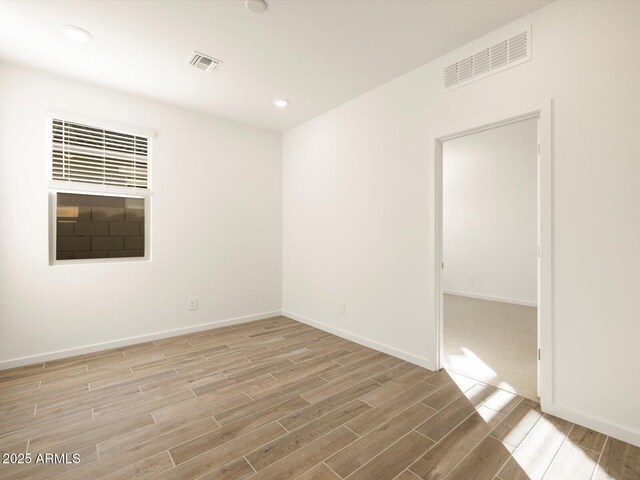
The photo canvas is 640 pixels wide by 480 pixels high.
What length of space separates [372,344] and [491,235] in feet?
13.0

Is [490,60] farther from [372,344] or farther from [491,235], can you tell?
[491,235]

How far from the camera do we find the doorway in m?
4.40

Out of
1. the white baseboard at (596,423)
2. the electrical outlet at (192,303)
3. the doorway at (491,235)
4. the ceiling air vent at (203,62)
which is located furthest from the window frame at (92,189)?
the white baseboard at (596,423)

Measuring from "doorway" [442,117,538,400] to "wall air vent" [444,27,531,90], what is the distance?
1.65 metres

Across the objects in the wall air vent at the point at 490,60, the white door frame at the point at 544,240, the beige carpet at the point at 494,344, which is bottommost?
the beige carpet at the point at 494,344

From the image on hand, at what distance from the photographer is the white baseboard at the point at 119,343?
283cm

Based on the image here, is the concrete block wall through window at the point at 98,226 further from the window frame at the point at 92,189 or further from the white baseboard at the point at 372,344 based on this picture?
the white baseboard at the point at 372,344

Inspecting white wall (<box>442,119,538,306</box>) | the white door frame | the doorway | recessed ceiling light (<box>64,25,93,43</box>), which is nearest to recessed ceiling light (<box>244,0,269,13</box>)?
recessed ceiling light (<box>64,25,93,43</box>)

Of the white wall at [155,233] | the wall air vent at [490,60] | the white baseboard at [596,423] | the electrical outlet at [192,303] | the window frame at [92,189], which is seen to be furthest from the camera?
the electrical outlet at [192,303]

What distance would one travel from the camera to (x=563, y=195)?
6.59ft

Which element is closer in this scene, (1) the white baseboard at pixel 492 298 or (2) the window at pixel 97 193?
(2) the window at pixel 97 193

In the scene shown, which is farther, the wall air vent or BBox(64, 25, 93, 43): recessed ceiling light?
BBox(64, 25, 93, 43): recessed ceiling light

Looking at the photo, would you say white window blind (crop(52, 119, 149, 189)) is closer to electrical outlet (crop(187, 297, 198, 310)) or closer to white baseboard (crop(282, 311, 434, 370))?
electrical outlet (crop(187, 297, 198, 310))

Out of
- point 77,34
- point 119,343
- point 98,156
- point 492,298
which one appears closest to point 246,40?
point 77,34
